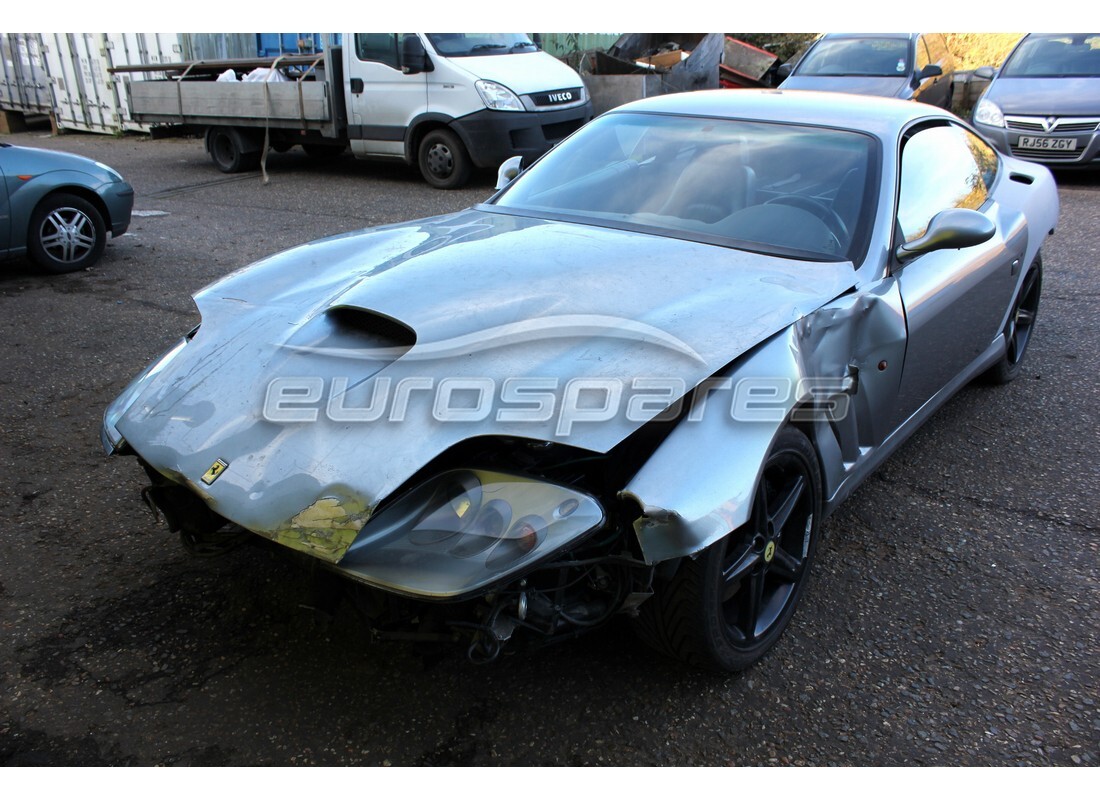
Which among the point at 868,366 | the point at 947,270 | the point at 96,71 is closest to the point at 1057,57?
the point at 947,270

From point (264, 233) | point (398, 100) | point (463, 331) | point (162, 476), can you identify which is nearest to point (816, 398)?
point (463, 331)

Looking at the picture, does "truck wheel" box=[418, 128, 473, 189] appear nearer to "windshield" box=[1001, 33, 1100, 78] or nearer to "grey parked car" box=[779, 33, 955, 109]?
"grey parked car" box=[779, 33, 955, 109]

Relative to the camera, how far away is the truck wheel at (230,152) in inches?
444

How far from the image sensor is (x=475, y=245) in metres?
2.97

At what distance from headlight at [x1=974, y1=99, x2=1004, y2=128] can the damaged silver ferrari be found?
690cm

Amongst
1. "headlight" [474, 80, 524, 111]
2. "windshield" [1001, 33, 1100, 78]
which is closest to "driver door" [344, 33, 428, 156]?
"headlight" [474, 80, 524, 111]

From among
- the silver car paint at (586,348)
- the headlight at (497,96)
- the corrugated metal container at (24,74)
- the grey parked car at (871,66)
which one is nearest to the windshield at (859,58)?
the grey parked car at (871,66)

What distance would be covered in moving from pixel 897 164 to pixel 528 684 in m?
2.28

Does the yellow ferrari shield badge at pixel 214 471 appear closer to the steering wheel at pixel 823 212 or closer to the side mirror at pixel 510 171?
the steering wheel at pixel 823 212

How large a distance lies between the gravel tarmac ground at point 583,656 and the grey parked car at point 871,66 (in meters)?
7.07

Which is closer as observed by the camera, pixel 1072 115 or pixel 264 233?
pixel 264 233

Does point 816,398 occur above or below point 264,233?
above

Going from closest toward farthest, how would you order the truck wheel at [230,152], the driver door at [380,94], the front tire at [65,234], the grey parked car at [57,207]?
the grey parked car at [57,207] < the front tire at [65,234] < the driver door at [380,94] < the truck wheel at [230,152]

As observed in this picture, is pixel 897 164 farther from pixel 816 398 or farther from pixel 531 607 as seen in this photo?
pixel 531 607
